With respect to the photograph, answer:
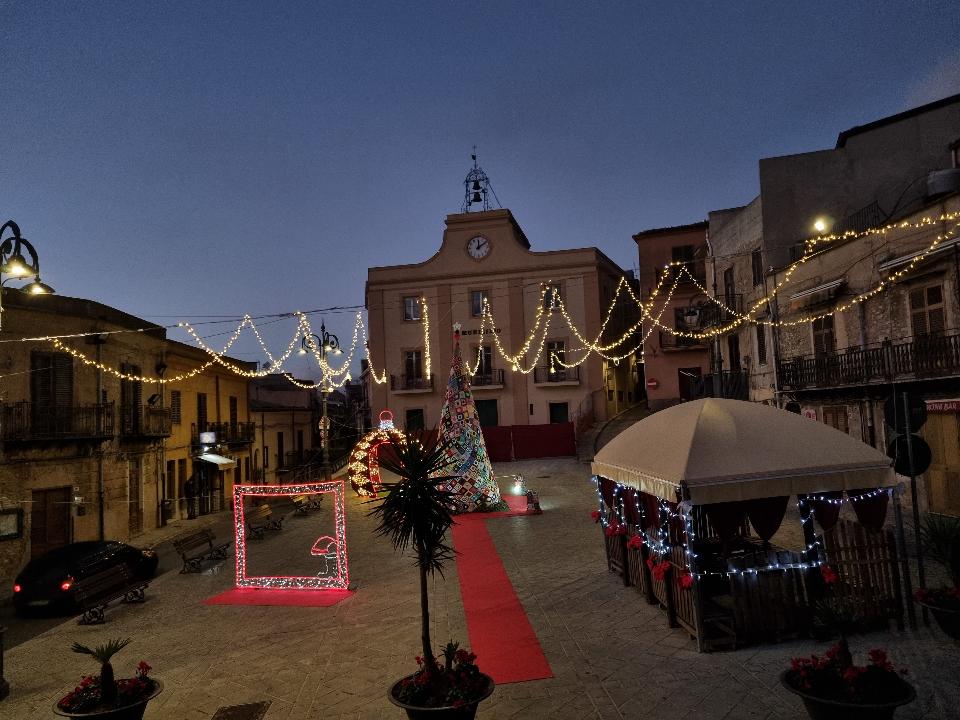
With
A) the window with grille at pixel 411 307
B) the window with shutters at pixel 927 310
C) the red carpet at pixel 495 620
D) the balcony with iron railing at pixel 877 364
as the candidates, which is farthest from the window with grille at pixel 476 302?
the red carpet at pixel 495 620

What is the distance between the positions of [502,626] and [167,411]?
20452 mm

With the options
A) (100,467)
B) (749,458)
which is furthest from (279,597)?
(100,467)

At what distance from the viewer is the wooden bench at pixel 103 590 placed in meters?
11.8

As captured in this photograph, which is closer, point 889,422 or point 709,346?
point 889,422

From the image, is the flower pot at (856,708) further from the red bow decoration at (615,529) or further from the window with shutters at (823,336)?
the window with shutters at (823,336)

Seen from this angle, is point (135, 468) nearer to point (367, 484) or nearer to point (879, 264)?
point (367, 484)

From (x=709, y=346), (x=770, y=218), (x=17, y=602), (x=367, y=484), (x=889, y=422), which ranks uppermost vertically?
(x=770, y=218)

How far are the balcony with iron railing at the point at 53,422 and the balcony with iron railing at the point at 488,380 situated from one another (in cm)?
2016

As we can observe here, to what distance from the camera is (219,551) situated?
645 inches

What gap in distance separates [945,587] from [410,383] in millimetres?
32552

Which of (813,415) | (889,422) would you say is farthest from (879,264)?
(889,422)

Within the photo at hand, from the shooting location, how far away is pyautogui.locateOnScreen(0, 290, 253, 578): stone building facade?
18.5 m

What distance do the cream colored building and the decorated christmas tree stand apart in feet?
59.9

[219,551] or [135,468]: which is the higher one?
[135,468]
